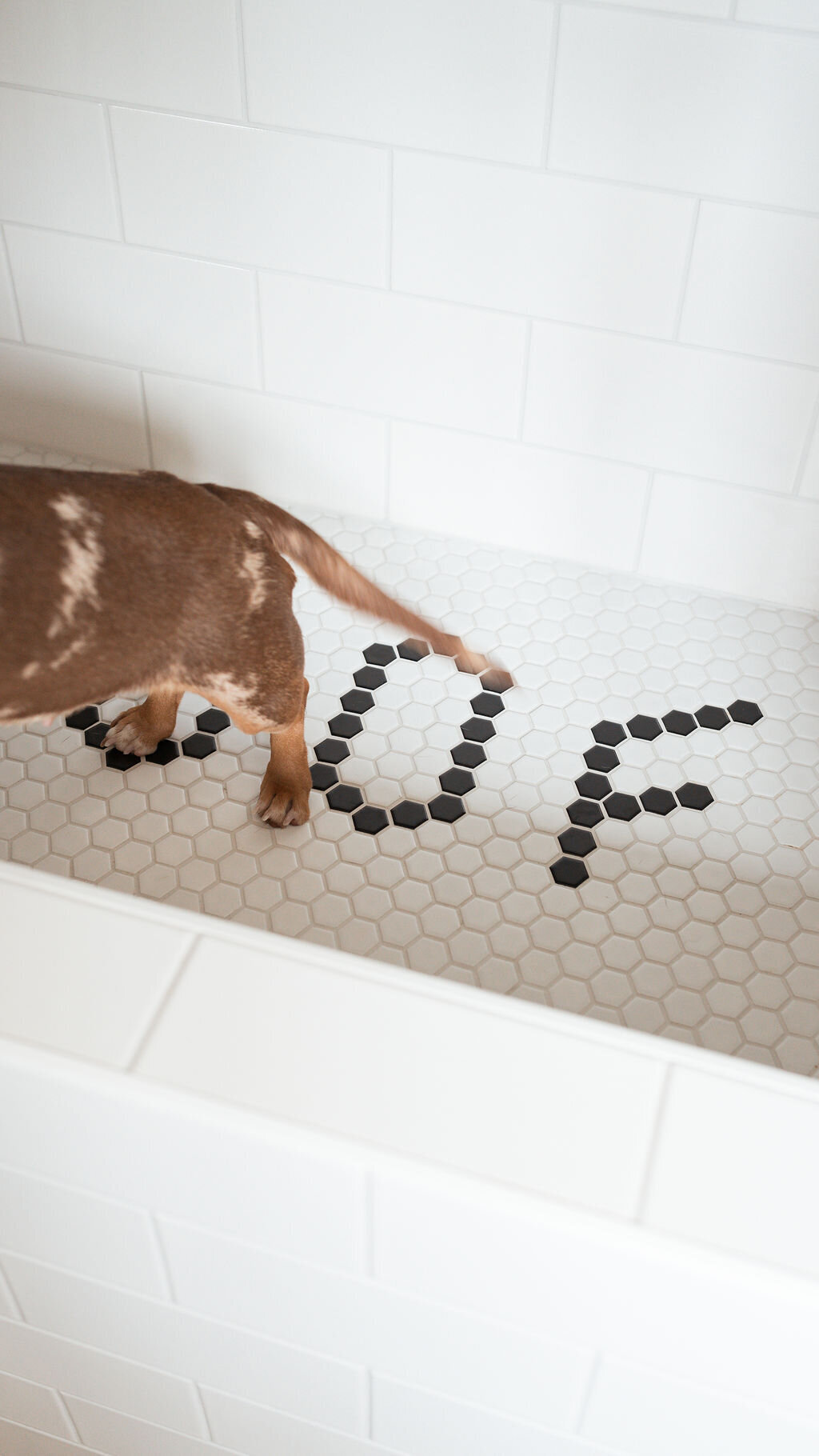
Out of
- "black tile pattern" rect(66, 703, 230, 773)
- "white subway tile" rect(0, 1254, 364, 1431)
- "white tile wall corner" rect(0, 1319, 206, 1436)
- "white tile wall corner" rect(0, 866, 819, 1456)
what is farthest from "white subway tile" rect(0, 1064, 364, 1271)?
"black tile pattern" rect(66, 703, 230, 773)

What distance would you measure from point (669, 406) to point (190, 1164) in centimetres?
120

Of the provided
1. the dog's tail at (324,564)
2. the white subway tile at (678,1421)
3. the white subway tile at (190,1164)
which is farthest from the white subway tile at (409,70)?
the white subway tile at (678,1421)

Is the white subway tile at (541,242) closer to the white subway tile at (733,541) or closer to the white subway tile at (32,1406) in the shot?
the white subway tile at (733,541)

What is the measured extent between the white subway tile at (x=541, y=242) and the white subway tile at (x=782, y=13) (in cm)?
20

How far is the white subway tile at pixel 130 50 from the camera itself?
1517mm

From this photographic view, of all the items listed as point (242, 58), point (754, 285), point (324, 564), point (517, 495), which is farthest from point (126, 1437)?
point (242, 58)

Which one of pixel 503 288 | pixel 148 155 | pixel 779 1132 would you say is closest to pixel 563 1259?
pixel 779 1132

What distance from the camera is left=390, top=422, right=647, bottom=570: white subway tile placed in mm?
1749

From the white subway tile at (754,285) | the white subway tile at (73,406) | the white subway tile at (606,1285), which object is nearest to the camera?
the white subway tile at (606,1285)

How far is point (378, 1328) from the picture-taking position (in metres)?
0.93

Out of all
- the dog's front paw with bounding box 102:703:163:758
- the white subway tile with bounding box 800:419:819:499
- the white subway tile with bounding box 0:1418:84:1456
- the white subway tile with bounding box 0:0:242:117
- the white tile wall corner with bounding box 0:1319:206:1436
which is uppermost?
the white subway tile with bounding box 0:0:242:117

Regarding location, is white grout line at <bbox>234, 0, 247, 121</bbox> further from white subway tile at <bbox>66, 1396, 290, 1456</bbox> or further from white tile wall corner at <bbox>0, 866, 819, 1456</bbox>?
white subway tile at <bbox>66, 1396, 290, 1456</bbox>

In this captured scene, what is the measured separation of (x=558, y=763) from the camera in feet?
5.18

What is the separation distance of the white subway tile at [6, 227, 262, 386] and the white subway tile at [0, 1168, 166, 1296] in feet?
4.06
